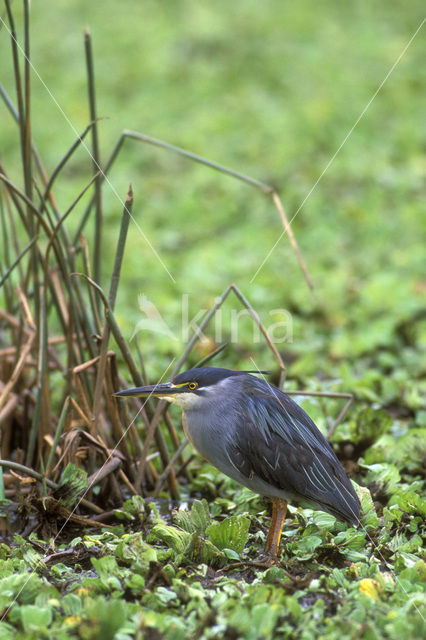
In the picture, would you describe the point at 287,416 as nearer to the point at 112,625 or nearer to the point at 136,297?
the point at 112,625

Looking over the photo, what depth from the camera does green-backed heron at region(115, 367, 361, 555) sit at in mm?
2822

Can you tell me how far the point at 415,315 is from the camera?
17.9 ft

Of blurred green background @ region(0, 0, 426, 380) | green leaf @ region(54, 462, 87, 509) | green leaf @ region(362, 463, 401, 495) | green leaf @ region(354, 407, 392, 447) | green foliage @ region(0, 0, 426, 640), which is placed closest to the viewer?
green foliage @ region(0, 0, 426, 640)

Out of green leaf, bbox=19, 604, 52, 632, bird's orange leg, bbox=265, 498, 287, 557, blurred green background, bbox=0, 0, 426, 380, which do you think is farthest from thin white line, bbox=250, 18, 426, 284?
green leaf, bbox=19, 604, 52, 632

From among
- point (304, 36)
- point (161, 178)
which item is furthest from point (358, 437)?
point (304, 36)

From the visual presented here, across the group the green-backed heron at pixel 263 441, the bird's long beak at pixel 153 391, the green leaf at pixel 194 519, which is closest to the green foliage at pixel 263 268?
the green leaf at pixel 194 519

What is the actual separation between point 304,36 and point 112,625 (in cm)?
977

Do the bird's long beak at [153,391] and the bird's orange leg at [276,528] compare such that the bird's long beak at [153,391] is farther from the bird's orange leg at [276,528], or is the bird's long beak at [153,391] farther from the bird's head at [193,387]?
the bird's orange leg at [276,528]

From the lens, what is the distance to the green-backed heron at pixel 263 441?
2822mm

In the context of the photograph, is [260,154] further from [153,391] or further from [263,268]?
[153,391]

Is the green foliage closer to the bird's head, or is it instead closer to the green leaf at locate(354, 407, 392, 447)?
the green leaf at locate(354, 407, 392, 447)

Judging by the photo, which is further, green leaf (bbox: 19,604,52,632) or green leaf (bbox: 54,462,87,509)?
green leaf (bbox: 54,462,87,509)

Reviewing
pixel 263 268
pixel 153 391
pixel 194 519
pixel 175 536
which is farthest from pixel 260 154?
pixel 175 536

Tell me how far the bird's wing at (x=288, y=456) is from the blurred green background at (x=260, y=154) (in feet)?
5.46
